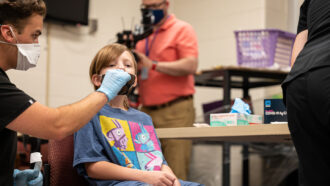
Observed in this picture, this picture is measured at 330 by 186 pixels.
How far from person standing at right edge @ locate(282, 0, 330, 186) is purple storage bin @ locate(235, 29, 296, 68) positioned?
2225 mm

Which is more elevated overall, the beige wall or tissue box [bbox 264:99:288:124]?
the beige wall

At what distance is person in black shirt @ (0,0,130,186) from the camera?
1.47 meters

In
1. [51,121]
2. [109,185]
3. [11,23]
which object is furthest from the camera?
[109,185]

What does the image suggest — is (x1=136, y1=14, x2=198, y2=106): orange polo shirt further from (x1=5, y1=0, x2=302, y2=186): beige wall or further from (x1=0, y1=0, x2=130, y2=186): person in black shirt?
(x1=0, y1=0, x2=130, y2=186): person in black shirt

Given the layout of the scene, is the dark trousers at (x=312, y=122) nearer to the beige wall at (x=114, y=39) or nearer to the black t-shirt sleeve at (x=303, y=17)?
the black t-shirt sleeve at (x=303, y=17)

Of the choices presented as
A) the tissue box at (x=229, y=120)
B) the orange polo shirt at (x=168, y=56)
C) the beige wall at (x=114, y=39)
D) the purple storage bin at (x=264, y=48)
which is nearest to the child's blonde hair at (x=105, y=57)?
the tissue box at (x=229, y=120)

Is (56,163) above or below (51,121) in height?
below

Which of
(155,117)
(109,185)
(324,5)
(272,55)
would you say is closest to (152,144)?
(109,185)

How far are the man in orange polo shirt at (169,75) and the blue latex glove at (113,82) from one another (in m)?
1.56

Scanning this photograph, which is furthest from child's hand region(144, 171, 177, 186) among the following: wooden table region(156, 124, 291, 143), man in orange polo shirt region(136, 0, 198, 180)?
man in orange polo shirt region(136, 0, 198, 180)

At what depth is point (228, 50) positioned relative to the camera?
15.9ft

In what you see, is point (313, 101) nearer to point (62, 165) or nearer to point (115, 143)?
point (115, 143)

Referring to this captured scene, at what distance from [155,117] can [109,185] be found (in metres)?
1.63

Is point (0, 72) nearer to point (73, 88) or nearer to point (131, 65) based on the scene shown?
point (131, 65)
